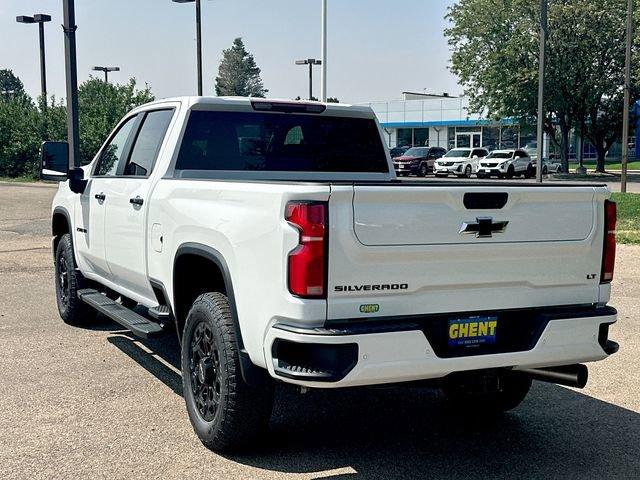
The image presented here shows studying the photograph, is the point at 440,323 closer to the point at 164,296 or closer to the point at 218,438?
the point at 218,438

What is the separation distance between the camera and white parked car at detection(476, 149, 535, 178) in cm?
4028

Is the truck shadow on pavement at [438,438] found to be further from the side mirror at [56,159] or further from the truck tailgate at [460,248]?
the side mirror at [56,159]

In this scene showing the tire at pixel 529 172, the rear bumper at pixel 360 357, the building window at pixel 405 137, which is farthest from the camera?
the building window at pixel 405 137

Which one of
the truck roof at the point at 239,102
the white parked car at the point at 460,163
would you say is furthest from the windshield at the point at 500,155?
the truck roof at the point at 239,102

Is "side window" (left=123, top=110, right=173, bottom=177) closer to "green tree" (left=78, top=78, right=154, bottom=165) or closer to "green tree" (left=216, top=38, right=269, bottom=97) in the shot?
"green tree" (left=78, top=78, right=154, bottom=165)

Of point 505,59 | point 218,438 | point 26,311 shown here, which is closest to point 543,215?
point 218,438

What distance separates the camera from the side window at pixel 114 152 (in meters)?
6.43

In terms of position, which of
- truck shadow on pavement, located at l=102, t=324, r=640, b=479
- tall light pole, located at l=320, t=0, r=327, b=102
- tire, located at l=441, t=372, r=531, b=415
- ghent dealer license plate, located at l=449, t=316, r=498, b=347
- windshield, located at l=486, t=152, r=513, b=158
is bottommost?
truck shadow on pavement, located at l=102, t=324, r=640, b=479

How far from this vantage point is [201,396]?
15.0ft

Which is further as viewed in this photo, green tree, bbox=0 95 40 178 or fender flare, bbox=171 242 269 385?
green tree, bbox=0 95 40 178

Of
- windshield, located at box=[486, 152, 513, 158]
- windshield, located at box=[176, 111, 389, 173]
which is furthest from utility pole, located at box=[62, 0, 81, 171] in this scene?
windshield, located at box=[486, 152, 513, 158]

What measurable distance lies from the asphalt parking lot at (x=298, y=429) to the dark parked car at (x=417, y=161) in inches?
1421

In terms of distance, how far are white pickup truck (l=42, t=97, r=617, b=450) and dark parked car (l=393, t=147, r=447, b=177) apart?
37.7 m

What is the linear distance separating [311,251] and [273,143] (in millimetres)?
2322
